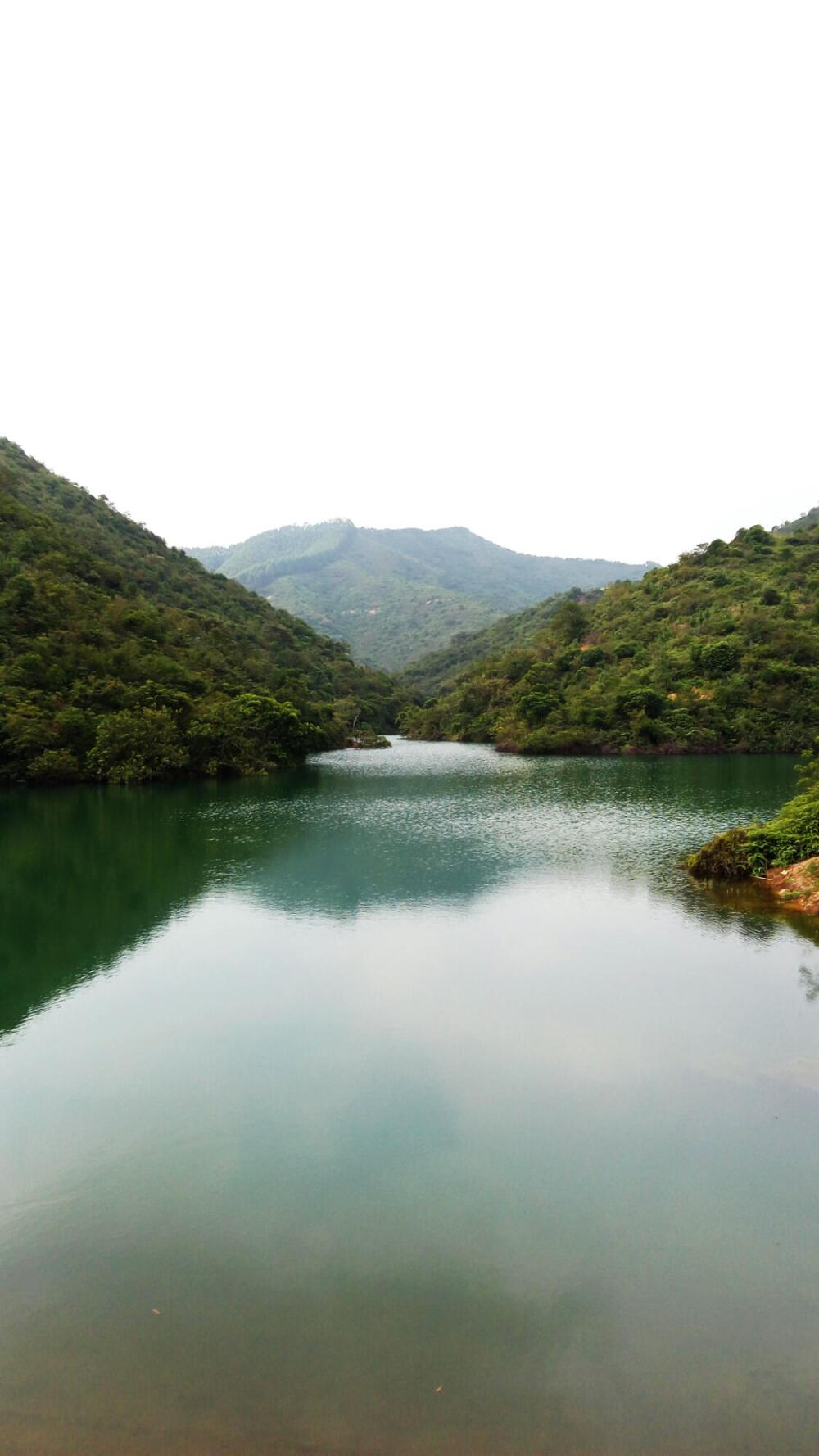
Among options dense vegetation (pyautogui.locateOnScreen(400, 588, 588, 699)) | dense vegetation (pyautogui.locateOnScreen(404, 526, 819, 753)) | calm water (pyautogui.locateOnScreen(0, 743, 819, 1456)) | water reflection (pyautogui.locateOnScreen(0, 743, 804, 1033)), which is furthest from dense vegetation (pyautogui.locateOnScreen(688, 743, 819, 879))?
dense vegetation (pyautogui.locateOnScreen(400, 588, 588, 699))

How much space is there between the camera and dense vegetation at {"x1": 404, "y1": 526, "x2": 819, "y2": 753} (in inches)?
1977

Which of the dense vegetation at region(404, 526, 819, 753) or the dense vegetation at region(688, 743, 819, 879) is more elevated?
the dense vegetation at region(404, 526, 819, 753)

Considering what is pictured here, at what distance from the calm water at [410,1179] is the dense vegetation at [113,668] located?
2233 centimetres

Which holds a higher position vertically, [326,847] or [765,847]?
[765,847]

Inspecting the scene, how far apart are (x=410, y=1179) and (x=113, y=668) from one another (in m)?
39.7

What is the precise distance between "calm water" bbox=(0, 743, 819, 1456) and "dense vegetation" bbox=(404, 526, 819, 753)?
121 ft

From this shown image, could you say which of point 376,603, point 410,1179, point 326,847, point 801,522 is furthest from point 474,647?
point 410,1179

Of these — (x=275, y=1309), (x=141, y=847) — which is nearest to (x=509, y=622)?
(x=141, y=847)

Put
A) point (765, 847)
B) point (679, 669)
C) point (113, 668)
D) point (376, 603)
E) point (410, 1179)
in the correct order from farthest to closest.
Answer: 1. point (376, 603)
2. point (679, 669)
3. point (113, 668)
4. point (765, 847)
5. point (410, 1179)

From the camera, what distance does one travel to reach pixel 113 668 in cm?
4219

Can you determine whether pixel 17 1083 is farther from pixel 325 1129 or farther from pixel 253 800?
pixel 253 800

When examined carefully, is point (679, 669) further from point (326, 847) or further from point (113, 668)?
point (326, 847)

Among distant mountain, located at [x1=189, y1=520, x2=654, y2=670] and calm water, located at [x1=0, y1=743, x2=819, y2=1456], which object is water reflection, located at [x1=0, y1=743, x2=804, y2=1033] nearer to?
calm water, located at [x1=0, y1=743, x2=819, y2=1456]

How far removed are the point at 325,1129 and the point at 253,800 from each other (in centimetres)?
2513
